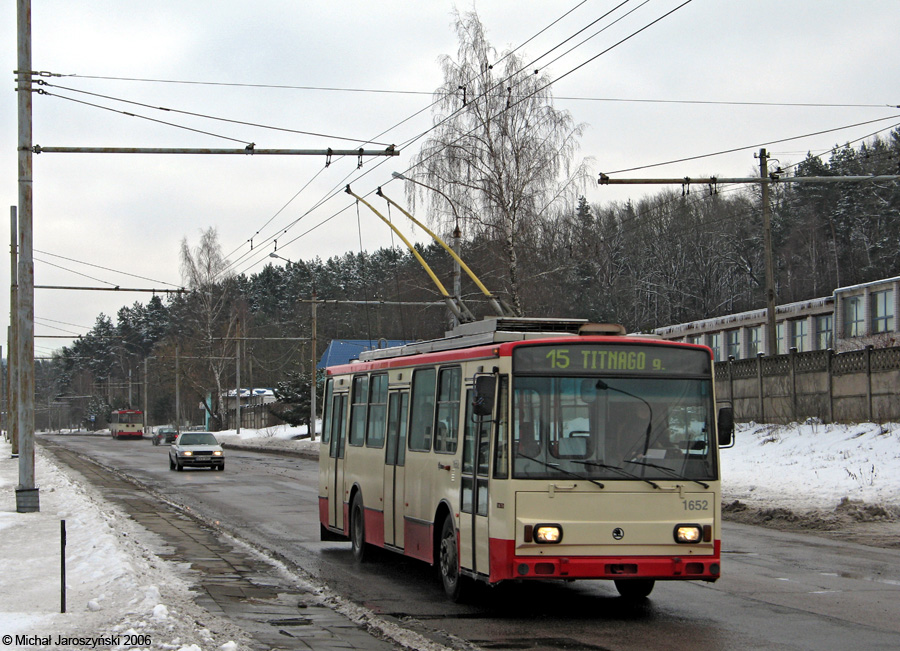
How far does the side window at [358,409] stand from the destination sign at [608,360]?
4639 mm

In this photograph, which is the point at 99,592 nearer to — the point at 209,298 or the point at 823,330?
the point at 823,330

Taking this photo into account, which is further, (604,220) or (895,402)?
(604,220)

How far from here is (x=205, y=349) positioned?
82.9m

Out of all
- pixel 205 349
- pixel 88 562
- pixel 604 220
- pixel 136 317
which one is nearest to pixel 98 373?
pixel 136 317

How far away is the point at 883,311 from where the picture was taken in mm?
39188

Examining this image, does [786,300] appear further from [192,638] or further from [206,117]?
[192,638]

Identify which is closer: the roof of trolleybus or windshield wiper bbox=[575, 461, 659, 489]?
windshield wiper bbox=[575, 461, 659, 489]

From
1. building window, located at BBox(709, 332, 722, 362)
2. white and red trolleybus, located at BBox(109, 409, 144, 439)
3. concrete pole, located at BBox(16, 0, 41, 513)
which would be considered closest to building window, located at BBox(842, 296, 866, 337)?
building window, located at BBox(709, 332, 722, 362)

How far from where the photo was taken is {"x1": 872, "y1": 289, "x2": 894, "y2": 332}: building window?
38.6 metres

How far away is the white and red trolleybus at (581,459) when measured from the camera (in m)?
8.77

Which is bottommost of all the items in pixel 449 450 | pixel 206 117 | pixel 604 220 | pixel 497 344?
pixel 449 450

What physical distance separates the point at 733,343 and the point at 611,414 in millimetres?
42182

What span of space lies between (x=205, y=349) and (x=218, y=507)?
2478 inches

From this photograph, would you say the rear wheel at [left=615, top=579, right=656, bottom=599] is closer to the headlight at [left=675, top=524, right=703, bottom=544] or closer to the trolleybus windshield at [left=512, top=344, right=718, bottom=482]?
the headlight at [left=675, top=524, right=703, bottom=544]
